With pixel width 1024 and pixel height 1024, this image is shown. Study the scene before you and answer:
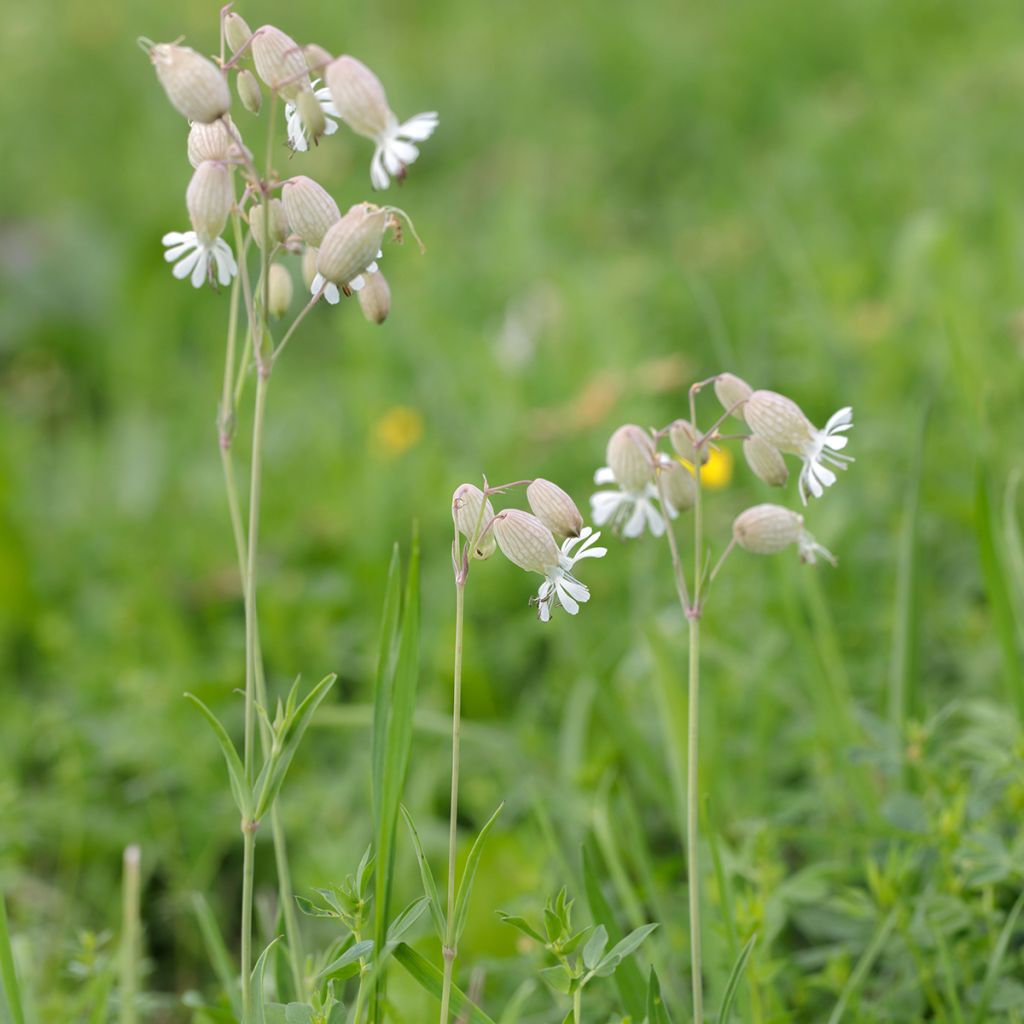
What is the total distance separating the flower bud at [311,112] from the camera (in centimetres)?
99

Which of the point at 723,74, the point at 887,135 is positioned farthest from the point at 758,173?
the point at 723,74

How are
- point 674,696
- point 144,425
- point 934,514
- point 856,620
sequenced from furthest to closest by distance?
point 144,425, point 934,514, point 856,620, point 674,696

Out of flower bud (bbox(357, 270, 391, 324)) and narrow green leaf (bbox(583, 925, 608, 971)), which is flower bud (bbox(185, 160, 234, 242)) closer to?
flower bud (bbox(357, 270, 391, 324))

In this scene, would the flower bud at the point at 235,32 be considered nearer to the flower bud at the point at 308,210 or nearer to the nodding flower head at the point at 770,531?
the flower bud at the point at 308,210

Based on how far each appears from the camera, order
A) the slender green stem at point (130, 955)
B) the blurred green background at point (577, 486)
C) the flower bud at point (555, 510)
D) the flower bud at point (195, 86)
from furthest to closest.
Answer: the blurred green background at point (577, 486)
the slender green stem at point (130, 955)
the flower bud at point (555, 510)
the flower bud at point (195, 86)

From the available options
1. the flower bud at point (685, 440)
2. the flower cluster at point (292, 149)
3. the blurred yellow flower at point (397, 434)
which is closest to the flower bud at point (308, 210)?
the flower cluster at point (292, 149)

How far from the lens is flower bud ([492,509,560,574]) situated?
1.00 metres

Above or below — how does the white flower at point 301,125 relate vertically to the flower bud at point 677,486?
above

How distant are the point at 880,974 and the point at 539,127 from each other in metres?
3.56

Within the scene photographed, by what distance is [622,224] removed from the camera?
3.93 m

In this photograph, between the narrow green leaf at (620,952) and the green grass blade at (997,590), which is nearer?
the narrow green leaf at (620,952)

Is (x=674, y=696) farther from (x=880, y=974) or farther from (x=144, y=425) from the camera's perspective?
(x=144, y=425)

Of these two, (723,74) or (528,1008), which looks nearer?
(528,1008)

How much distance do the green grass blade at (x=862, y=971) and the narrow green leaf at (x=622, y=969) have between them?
19cm
